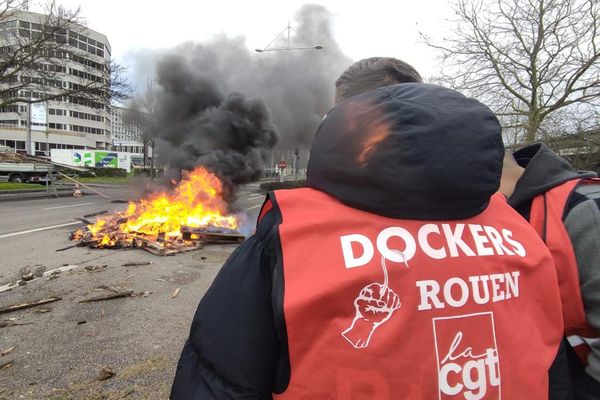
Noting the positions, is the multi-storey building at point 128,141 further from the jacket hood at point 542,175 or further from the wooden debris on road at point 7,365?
the jacket hood at point 542,175

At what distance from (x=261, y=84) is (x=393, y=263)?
57.2 ft

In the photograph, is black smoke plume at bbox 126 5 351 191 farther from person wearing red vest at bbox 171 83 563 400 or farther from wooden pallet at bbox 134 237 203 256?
person wearing red vest at bbox 171 83 563 400

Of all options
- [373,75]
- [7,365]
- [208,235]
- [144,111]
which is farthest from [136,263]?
[144,111]

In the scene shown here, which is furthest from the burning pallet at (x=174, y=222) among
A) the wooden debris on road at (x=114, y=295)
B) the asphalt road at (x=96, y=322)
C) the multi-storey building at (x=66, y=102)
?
the multi-storey building at (x=66, y=102)

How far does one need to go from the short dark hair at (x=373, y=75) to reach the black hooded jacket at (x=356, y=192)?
0.98 feet

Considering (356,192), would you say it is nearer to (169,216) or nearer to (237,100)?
(169,216)

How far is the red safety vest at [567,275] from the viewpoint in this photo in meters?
1.11

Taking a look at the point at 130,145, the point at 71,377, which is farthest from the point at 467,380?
the point at 130,145

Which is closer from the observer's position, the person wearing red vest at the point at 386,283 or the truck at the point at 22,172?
the person wearing red vest at the point at 386,283

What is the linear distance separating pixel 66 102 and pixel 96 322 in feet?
70.2

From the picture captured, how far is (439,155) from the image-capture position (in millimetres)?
955

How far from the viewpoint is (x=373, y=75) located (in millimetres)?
1333

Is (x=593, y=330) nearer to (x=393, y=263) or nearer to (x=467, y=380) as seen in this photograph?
(x=467, y=380)

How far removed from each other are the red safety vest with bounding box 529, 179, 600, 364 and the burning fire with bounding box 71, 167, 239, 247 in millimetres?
8242
